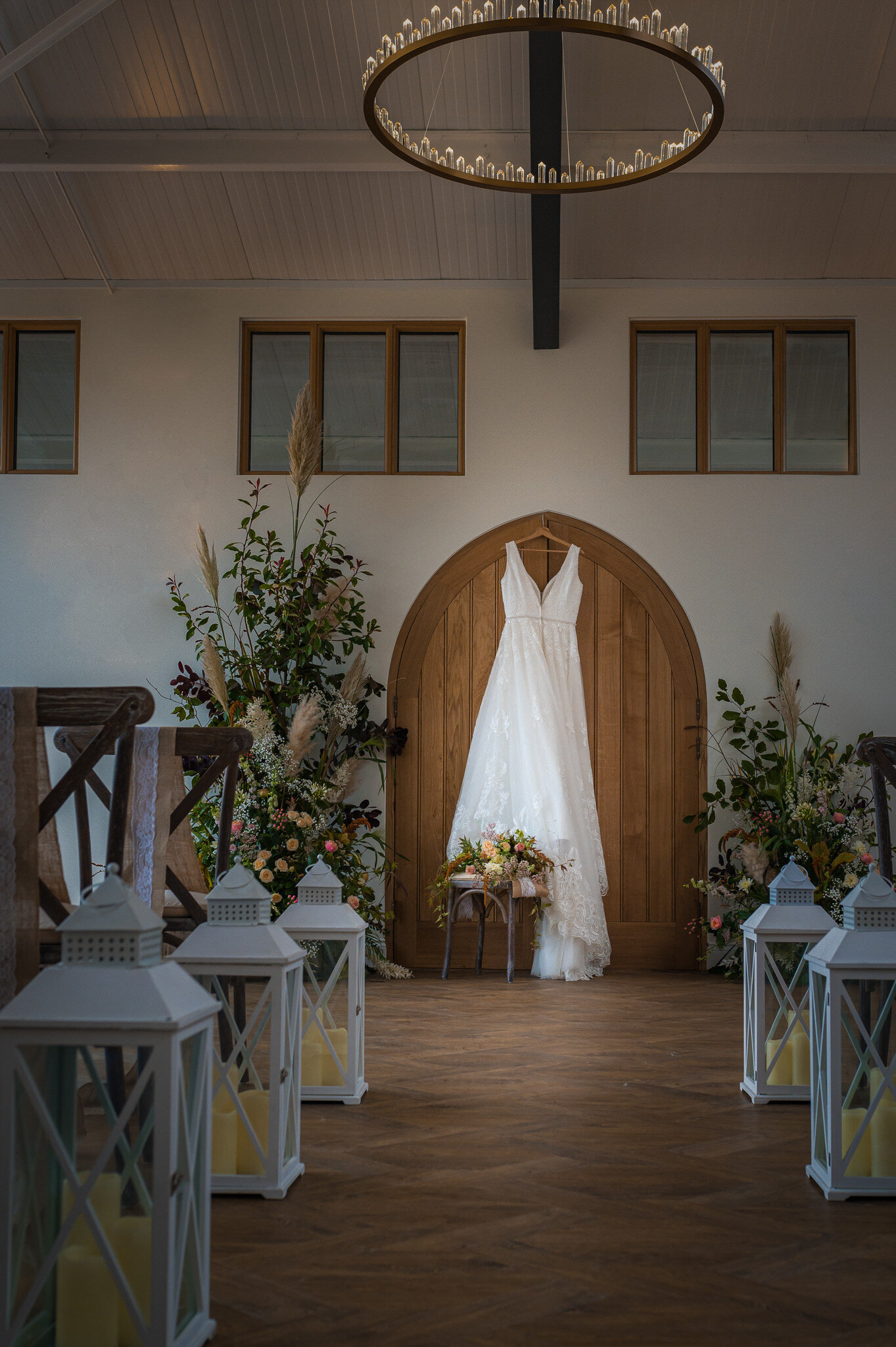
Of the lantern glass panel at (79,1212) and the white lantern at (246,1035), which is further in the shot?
the white lantern at (246,1035)

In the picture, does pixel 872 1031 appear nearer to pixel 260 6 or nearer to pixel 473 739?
pixel 473 739

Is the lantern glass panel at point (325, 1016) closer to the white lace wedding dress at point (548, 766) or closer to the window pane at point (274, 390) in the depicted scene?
the white lace wedding dress at point (548, 766)

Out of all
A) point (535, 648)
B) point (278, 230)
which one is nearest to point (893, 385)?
point (535, 648)

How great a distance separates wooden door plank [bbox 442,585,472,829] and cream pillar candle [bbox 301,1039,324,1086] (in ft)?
10.6

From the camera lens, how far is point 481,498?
6.32m

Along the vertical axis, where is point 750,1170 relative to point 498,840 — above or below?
below

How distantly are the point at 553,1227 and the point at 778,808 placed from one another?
13.3 ft

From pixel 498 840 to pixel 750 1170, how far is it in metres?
3.06

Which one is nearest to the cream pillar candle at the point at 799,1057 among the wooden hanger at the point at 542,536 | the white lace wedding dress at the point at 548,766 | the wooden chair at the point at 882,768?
the wooden chair at the point at 882,768

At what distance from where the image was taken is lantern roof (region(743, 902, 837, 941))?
9.70 feet

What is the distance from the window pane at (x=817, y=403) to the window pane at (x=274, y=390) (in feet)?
8.80

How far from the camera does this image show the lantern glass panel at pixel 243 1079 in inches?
86.7

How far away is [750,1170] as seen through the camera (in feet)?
8.02

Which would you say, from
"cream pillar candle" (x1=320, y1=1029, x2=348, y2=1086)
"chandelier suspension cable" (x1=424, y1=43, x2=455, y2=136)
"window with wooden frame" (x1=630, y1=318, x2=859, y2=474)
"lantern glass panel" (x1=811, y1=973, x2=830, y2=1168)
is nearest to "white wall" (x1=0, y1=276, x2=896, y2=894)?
"window with wooden frame" (x1=630, y1=318, x2=859, y2=474)
